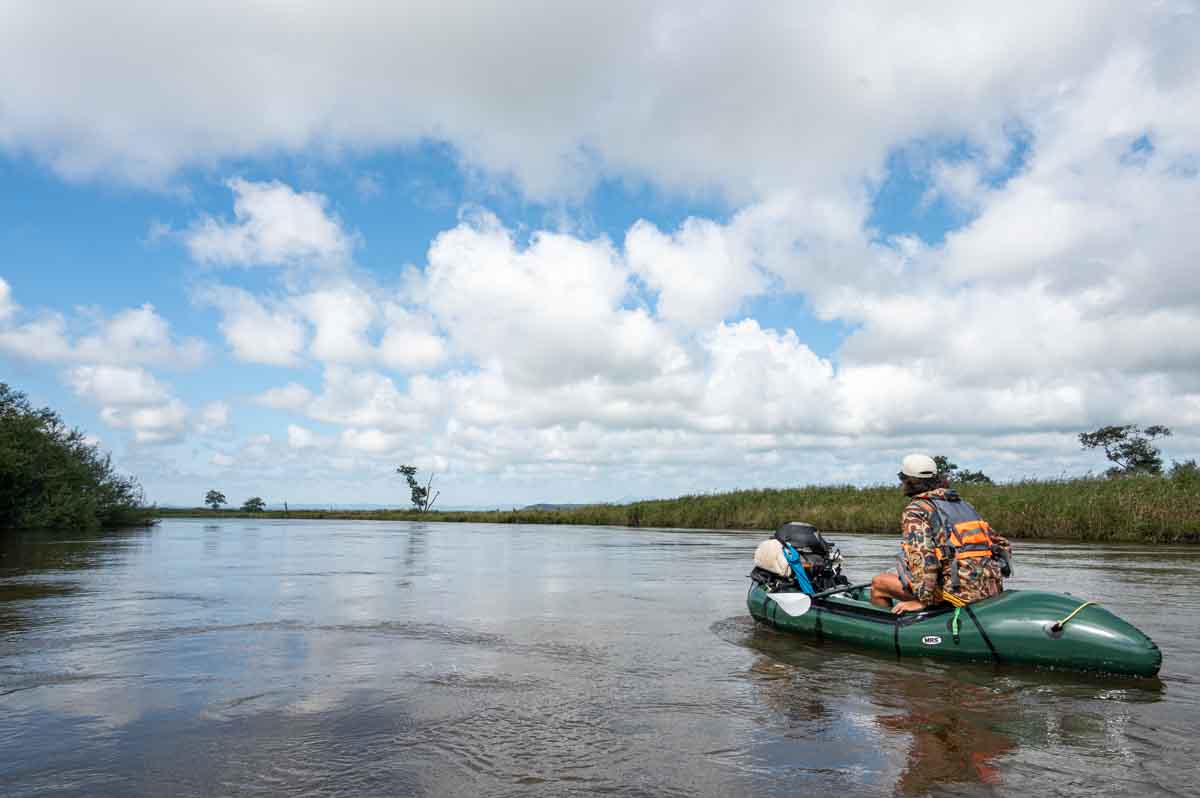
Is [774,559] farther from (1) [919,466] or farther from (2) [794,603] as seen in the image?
(1) [919,466]

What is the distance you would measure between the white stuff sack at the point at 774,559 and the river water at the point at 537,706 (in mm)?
867

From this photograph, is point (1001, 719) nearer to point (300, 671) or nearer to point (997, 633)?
point (997, 633)

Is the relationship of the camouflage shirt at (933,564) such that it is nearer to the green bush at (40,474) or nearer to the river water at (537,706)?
the river water at (537,706)

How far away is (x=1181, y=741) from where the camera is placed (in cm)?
524

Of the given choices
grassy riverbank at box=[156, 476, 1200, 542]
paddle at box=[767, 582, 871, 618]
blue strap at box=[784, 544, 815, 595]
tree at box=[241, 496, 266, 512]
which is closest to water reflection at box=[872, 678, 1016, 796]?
paddle at box=[767, 582, 871, 618]

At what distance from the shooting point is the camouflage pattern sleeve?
7.59 meters

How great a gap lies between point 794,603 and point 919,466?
233cm

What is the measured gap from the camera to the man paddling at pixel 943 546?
7586 millimetres

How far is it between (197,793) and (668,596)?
965 centimetres

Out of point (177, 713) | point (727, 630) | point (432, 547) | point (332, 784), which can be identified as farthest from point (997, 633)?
point (432, 547)

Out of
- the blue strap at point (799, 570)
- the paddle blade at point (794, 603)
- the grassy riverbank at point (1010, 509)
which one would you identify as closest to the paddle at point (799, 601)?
the paddle blade at point (794, 603)

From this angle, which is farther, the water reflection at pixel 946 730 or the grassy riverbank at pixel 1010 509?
the grassy riverbank at pixel 1010 509

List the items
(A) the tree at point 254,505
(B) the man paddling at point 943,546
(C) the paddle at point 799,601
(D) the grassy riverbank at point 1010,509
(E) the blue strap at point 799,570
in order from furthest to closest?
(A) the tree at point 254,505 < (D) the grassy riverbank at point 1010,509 < (E) the blue strap at point 799,570 < (C) the paddle at point 799,601 < (B) the man paddling at point 943,546

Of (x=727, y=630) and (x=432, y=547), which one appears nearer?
(x=727, y=630)
